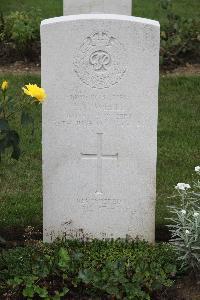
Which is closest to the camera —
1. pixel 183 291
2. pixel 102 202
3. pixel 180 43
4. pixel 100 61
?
pixel 183 291

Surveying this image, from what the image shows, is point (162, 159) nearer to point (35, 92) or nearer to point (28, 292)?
point (35, 92)

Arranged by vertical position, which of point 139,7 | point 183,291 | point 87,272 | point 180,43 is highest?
point 139,7

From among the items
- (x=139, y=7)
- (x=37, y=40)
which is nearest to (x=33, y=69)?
(x=37, y=40)

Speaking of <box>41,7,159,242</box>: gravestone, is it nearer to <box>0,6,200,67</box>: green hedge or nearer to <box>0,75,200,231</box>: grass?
<box>0,75,200,231</box>: grass

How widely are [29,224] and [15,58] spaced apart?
4.37 metres

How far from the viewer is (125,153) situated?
518 centimetres

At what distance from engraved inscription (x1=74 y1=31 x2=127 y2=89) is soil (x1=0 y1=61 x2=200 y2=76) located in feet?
14.5

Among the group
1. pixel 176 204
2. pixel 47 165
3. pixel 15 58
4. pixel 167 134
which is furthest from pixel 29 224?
pixel 15 58

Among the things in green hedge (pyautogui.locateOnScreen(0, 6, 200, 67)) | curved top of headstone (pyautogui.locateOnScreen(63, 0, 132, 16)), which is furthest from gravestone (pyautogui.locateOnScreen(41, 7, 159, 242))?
green hedge (pyautogui.locateOnScreen(0, 6, 200, 67))

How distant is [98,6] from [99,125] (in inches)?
135

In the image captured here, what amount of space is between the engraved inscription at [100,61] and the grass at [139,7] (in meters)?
6.32

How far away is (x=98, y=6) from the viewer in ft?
27.2

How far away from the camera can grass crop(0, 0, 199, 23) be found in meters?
11.6

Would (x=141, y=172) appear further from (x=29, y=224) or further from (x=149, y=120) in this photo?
(x=29, y=224)
